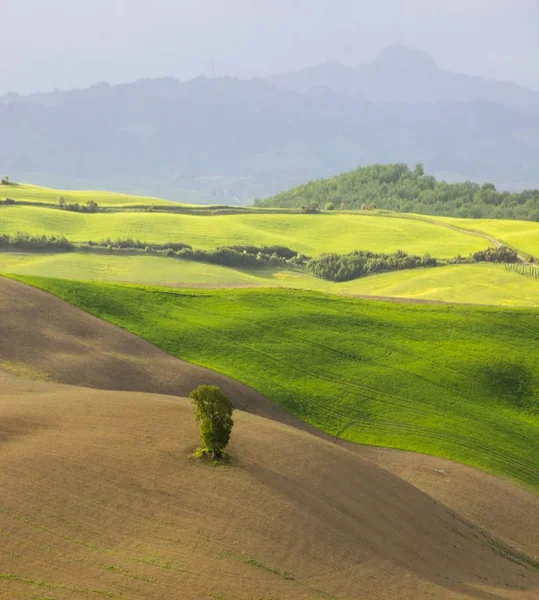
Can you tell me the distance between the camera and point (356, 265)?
109250 millimetres

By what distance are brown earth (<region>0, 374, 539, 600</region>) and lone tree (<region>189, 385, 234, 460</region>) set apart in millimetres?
767

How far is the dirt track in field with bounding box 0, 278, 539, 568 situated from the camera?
41.8 metres

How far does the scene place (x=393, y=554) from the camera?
2912 cm

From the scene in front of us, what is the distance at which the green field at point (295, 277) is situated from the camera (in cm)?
8806

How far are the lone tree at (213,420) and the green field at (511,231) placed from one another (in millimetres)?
91692

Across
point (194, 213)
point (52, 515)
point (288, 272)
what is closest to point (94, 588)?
point (52, 515)

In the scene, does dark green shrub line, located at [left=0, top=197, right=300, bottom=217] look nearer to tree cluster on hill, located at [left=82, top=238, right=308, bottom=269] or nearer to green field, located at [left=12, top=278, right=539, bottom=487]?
tree cluster on hill, located at [left=82, top=238, right=308, bottom=269]

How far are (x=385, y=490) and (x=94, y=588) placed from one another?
50.3ft

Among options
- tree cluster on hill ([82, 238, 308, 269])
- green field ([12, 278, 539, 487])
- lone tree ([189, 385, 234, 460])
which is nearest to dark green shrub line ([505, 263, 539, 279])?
tree cluster on hill ([82, 238, 308, 269])

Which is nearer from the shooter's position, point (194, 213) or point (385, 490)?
point (385, 490)

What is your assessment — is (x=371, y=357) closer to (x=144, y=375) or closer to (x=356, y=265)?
(x=144, y=375)

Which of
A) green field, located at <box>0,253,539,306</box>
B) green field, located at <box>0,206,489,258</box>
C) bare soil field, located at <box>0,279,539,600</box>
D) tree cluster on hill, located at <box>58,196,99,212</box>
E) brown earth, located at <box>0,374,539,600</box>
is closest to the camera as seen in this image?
brown earth, located at <box>0,374,539,600</box>

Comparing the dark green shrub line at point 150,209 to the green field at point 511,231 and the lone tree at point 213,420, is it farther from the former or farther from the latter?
the lone tree at point 213,420

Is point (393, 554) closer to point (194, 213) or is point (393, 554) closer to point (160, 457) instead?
point (160, 457)
